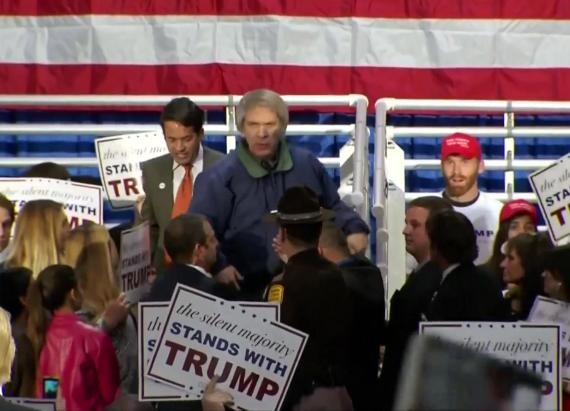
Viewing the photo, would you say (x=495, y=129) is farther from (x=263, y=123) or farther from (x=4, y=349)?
(x=4, y=349)

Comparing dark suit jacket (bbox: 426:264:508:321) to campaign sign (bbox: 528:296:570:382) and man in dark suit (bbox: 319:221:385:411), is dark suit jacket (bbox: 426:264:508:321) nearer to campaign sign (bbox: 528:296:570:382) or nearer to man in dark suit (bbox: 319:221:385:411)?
campaign sign (bbox: 528:296:570:382)

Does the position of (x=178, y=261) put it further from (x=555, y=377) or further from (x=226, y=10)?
(x=226, y=10)

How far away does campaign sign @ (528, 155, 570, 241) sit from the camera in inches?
325

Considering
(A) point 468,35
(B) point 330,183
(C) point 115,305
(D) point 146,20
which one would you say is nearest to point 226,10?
(D) point 146,20

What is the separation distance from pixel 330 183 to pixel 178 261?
1.17 m

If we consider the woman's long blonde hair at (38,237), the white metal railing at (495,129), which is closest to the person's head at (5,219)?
the woman's long blonde hair at (38,237)

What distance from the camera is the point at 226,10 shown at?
1156 cm

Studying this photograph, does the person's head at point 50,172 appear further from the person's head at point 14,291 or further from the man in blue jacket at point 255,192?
the person's head at point 14,291

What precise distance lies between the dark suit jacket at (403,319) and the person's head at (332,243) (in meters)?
0.33

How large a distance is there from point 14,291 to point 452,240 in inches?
74.6

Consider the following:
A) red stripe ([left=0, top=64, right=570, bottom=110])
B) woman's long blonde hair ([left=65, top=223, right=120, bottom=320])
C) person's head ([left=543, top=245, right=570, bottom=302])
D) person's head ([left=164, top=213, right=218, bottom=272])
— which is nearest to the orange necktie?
woman's long blonde hair ([left=65, top=223, right=120, bottom=320])

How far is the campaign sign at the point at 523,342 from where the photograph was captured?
680cm

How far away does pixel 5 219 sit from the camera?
8648mm

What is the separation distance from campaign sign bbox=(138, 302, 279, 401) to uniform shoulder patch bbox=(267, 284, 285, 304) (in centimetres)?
9
